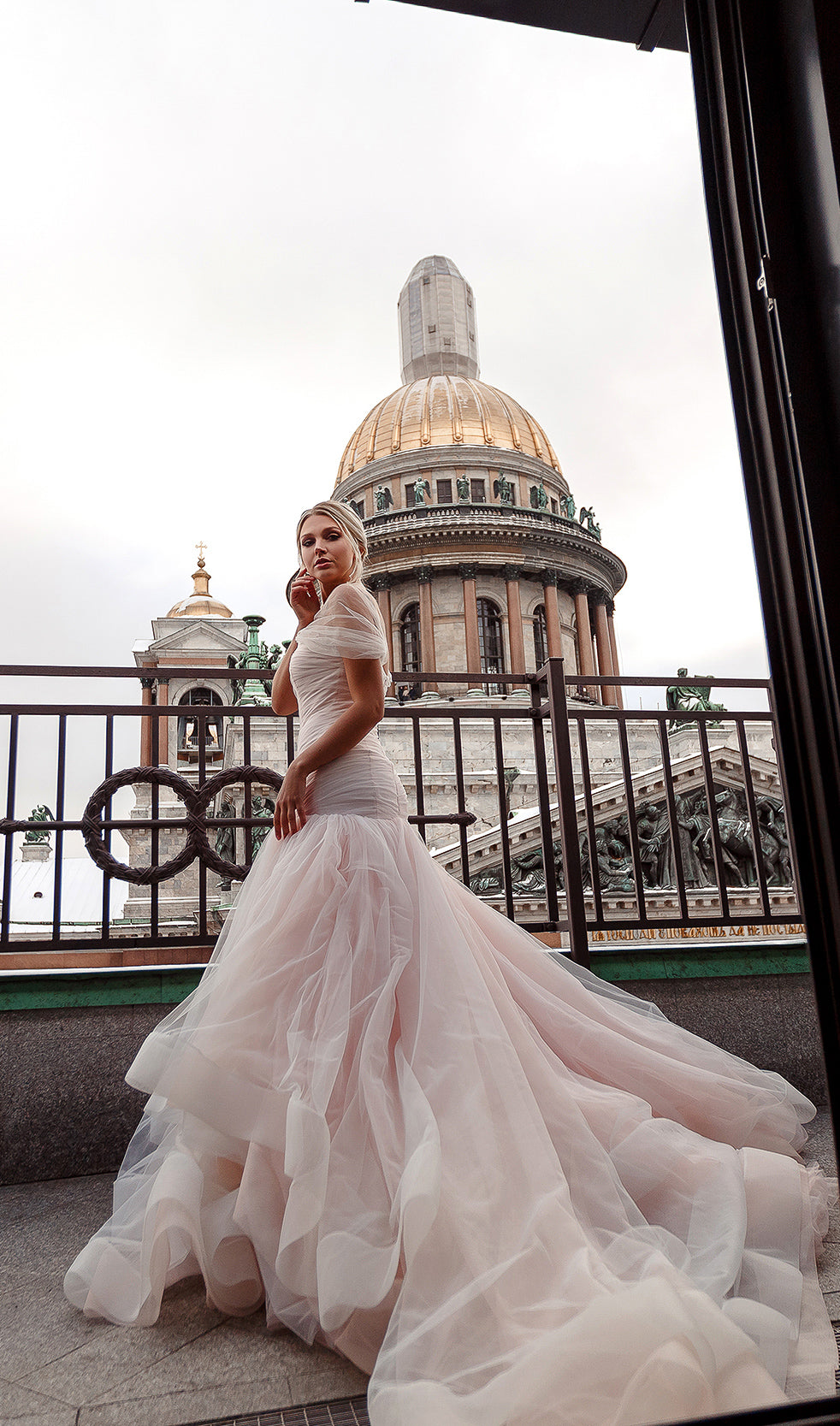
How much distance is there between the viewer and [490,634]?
118 feet

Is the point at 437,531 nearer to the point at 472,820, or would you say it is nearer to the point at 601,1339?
the point at 472,820

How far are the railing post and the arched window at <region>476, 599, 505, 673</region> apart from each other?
3084 cm

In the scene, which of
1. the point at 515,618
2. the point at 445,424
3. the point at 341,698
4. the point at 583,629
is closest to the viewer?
the point at 341,698

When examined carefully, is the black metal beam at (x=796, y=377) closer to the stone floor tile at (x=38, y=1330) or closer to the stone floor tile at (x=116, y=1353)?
the stone floor tile at (x=116, y=1353)

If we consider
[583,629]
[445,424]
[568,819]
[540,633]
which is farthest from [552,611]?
[568,819]

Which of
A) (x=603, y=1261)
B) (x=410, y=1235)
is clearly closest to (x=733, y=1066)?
(x=603, y=1261)

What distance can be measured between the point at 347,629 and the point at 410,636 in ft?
111

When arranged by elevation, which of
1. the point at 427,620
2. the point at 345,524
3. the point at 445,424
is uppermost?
the point at 445,424

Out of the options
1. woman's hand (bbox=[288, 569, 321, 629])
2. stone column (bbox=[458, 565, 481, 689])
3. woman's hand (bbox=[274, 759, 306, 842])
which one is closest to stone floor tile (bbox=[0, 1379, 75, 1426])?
woman's hand (bbox=[274, 759, 306, 842])

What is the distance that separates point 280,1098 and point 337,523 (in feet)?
5.85

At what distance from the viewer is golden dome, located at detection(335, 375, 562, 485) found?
128 feet

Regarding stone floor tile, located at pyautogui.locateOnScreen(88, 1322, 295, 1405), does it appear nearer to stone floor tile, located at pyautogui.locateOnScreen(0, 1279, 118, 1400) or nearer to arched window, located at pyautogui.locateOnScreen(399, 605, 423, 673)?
stone floor tile, located at pyautogui.locateOnScreen(0, 1279, 118, 1400)

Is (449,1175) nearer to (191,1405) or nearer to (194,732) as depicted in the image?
(191,1405)

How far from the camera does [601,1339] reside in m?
1.39
